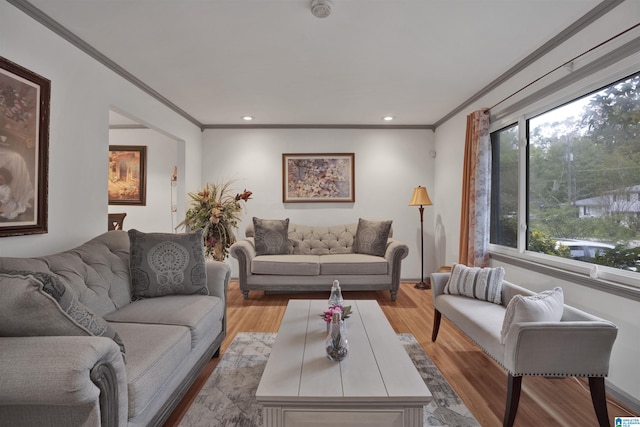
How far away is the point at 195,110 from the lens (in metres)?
4.63

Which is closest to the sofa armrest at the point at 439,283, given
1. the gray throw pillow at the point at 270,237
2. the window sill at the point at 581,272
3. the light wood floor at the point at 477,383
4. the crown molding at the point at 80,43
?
the light wood floor at the point at 477,383

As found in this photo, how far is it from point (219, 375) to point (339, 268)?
2205mm

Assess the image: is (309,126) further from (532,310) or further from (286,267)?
(532,310)

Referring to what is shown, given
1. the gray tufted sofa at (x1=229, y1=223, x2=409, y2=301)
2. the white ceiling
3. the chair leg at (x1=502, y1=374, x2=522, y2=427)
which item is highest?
the white ceiling

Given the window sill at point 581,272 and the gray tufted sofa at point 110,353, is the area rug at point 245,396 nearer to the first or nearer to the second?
the gray tufted sofa at point 110,353

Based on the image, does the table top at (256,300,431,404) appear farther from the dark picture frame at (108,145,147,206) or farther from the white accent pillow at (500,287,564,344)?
the dark picture frame at (108,145,147,206)

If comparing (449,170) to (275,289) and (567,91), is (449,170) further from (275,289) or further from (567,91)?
(275,289)

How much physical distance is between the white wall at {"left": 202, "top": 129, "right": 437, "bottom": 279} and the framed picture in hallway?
0.09 m

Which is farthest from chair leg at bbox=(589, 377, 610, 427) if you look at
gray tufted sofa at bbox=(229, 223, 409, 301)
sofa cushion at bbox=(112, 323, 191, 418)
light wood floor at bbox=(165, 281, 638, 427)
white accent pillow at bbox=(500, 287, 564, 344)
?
gray tufted sofa at bbox=(229, 223, 409, 301)

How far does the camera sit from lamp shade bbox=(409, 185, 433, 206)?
16.2 feet

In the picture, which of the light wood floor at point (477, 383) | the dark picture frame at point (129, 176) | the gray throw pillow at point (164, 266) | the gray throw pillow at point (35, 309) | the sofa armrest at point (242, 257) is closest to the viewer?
the gray throw pillow at point (35, 309)

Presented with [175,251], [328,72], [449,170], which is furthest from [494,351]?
[449,170]

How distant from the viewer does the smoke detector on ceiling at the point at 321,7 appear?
217 cm

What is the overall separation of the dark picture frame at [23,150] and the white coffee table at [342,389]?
190 centimetres
